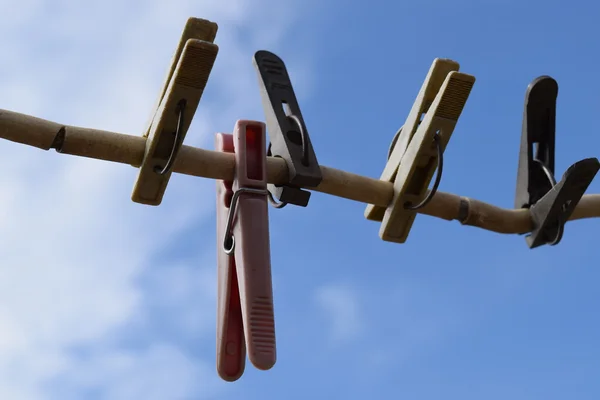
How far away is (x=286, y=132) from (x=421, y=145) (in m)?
0.33

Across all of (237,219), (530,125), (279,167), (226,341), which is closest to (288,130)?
(279,167)

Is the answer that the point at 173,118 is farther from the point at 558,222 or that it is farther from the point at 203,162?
the point at 558,222

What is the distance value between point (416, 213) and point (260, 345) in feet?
2.13

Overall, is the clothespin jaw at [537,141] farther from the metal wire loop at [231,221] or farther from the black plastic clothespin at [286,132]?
the metal wire loop at [231,221]

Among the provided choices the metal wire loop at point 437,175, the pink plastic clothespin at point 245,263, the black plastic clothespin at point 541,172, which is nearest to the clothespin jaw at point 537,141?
the black plastic clothespin at point 541,172

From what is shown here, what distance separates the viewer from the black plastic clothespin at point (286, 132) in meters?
2.48

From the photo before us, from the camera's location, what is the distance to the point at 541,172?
2943 millimetres

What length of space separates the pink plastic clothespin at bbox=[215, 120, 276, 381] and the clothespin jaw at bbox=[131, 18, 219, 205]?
147mm

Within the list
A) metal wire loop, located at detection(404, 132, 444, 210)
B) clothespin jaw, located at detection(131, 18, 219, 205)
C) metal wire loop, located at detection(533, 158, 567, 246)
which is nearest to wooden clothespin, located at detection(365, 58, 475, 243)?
metal wire loop, located at detection(404, 132, 444, 210)

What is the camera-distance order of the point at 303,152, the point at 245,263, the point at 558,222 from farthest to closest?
the point at 558,222
the point at 303,152
the point at 245,263

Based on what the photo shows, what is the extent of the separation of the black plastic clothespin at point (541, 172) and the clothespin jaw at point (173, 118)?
957 mm

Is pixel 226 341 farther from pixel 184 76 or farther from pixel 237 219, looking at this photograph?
pixel 184 76

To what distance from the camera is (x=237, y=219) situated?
7.77 ft

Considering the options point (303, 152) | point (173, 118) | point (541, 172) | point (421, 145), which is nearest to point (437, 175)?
point (421, 145)
